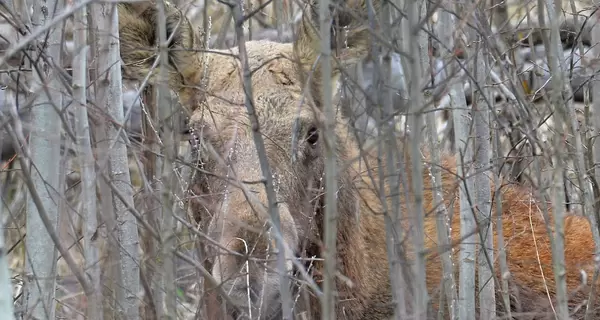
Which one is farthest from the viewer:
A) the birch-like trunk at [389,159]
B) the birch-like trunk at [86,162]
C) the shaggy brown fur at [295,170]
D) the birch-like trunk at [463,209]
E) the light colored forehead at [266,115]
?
the light colored forehead at [266,115]

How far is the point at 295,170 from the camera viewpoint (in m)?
4.81

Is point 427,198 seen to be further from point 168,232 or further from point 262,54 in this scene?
point 168,232

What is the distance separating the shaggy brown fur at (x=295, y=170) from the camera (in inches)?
A: 181

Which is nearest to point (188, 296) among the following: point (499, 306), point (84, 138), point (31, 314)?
point (499, 306)

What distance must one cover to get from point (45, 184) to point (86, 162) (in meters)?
0.33

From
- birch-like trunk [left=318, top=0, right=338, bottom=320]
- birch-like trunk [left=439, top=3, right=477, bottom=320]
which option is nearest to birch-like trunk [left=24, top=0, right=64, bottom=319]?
birch-like trunk [left=318, top=0, right=338, bottom=320]

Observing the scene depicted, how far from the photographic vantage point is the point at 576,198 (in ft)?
24.2

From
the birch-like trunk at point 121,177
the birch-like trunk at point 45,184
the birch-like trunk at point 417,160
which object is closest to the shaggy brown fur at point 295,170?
the birch-like trunk at point 121,177

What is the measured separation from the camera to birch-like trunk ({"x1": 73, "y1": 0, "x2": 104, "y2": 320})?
11.0 feet

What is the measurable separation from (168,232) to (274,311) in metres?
1.60

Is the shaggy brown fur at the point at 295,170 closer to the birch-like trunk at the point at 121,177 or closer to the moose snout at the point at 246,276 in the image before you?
the moose snout at the point at 246,276

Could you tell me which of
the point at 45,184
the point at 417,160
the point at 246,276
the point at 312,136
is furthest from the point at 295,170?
the point at 417,160

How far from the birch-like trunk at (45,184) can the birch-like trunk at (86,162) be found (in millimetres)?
142

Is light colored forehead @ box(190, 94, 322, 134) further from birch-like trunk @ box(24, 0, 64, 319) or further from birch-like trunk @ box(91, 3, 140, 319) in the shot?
birch-like trunk @ box(24, 0, 64, 319)
